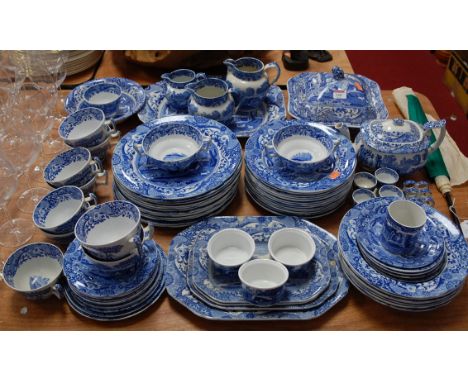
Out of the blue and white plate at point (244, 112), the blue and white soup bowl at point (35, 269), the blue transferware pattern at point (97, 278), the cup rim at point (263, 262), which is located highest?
the blue and white plate at point (244, 112)

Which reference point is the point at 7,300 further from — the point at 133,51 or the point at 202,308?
the point at 133,51

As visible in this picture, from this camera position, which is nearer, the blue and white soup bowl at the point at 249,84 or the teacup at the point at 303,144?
the teacup at the point at 303,144

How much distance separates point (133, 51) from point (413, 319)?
141cm

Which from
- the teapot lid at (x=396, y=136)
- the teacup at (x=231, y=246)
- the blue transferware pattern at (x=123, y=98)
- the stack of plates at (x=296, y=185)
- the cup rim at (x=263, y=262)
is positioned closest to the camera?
the cup rim at (x=263, y=262)

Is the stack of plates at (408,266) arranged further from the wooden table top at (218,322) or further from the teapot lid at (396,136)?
the teapot lid at (396,136)

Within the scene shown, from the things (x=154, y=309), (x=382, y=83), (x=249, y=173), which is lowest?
(x=382, y=83)

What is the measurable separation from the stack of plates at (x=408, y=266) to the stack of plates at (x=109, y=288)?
473 millimetres

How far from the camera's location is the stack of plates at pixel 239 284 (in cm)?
103

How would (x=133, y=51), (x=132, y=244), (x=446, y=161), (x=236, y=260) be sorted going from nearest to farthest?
(x=132, y=244) < (x=236, y=260) < (x=446, y=161) < (x=133, y=51)

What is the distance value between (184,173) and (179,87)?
16.1 inches

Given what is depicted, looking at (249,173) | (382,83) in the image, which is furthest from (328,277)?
(382,83)

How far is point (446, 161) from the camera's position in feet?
4.67

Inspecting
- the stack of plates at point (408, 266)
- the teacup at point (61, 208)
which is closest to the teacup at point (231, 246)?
the stack of plates at point (408, 266)

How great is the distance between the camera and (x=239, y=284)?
3.56ft
